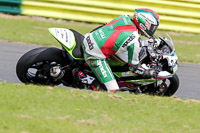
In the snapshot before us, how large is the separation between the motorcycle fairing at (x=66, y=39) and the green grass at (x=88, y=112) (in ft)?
2.16

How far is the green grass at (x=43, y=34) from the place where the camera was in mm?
9977

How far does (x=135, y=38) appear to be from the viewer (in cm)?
542

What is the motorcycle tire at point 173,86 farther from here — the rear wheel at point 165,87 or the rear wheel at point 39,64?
the rear wheel at point 39,64

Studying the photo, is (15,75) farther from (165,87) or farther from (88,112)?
(88,112)

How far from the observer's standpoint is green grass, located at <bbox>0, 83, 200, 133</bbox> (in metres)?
3.89

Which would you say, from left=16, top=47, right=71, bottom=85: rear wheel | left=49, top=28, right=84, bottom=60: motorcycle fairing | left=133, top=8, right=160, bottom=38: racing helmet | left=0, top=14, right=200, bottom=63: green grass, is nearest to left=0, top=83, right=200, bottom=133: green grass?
left=16, top=47, right=71, bottom=85: rear wheel

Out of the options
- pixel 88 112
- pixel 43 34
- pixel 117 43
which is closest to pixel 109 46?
pixel 117 43

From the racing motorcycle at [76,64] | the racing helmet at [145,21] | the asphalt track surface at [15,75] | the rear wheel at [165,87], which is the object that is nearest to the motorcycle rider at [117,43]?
the racing helmet at [145,21]

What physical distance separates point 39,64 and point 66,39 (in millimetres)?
566

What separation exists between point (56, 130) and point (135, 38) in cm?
219

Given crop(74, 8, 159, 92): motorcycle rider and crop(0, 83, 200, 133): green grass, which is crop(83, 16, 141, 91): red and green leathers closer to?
crop(74, 8, 159, 92): motorcycle rider

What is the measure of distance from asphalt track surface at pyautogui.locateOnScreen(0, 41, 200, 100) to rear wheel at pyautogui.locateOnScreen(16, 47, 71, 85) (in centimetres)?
79

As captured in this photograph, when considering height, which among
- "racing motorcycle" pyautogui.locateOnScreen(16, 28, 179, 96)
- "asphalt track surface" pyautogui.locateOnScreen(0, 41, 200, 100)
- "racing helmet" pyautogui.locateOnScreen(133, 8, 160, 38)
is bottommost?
"asphalt track surface" pyautogui.locateOnScreen(0, 41, 200, 100)

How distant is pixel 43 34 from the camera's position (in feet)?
36.4
